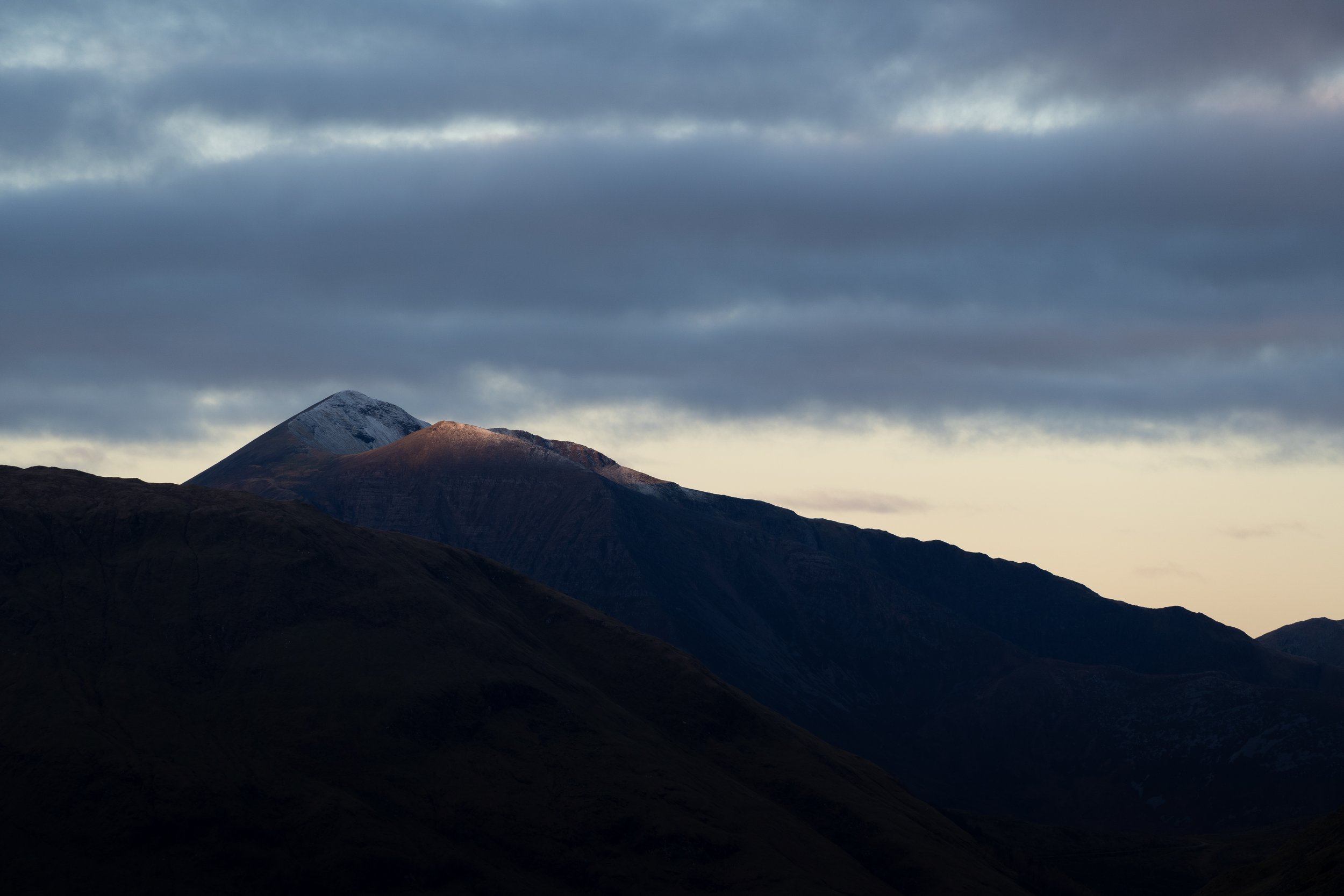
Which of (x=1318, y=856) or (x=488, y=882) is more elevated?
(x=1318, y=856)

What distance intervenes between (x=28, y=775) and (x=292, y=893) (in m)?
42.6

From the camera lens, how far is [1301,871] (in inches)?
5650

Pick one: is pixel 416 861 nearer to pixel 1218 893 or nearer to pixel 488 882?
pixel 488 882

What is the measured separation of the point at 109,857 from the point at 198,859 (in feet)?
37.8

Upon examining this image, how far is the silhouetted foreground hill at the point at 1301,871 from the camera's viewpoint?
135 metres

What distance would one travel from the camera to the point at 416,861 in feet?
654

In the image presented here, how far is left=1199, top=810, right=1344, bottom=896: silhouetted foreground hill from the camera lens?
135 metres

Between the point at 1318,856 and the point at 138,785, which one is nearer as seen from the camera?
the point at 1318,856

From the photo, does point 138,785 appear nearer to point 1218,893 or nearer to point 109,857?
point 109,857

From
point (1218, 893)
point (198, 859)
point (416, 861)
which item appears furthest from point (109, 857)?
point (1218, 893)

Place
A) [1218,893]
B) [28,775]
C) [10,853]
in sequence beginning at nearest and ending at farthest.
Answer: [1218,893], [10,853], [28,775]

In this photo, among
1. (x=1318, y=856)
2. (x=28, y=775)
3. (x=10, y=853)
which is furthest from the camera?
(x=28, y=775)

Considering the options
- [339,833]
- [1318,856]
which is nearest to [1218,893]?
[1318,856]

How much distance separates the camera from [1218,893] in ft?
525
